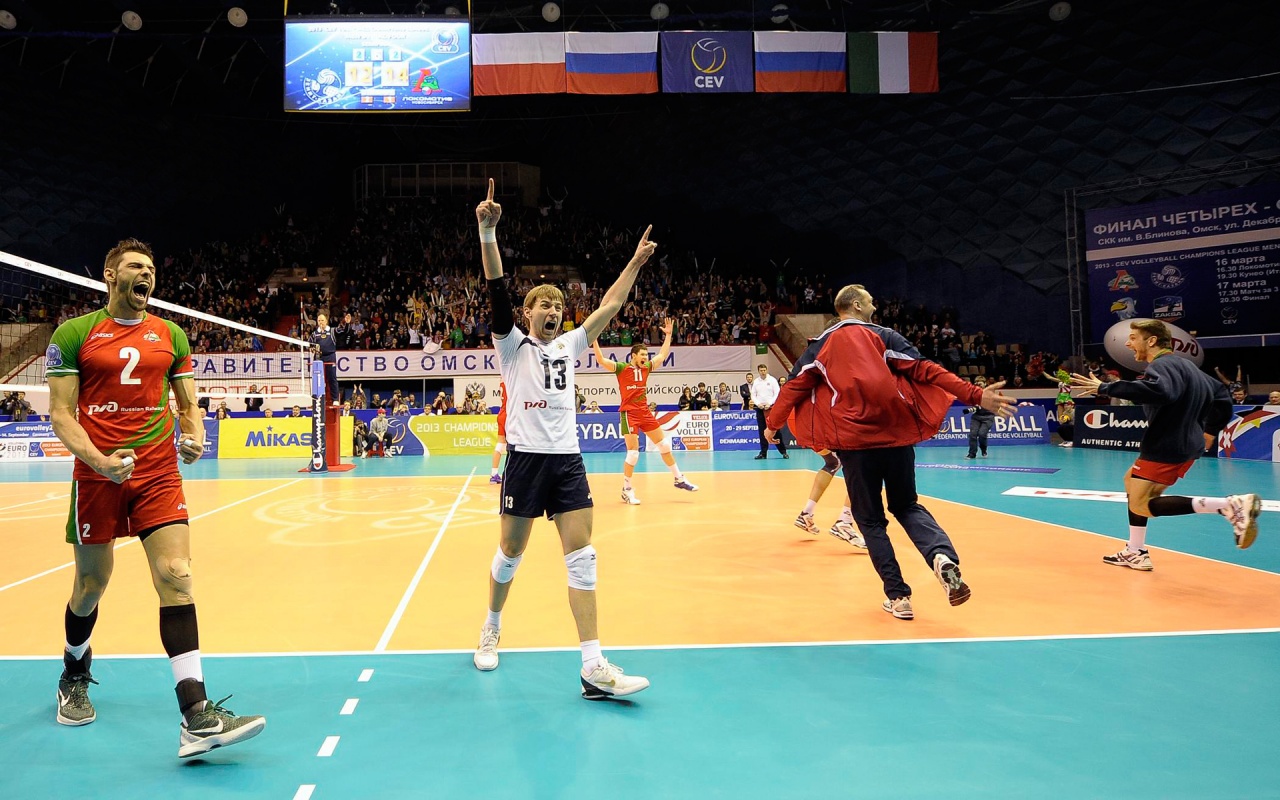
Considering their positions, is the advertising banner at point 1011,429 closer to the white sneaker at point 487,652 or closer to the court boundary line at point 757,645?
the court boundary line at point 757,645

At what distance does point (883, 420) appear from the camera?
15.6ft

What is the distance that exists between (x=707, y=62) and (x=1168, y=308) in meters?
14.5

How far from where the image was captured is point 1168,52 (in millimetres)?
22203

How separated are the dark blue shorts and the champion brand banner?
18439mm

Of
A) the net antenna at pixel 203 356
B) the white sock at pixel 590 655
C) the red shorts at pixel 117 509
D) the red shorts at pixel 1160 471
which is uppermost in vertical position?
the net antenna at pixel 203 356

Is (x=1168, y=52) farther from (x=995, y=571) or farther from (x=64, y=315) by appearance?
(x=64, y=315)

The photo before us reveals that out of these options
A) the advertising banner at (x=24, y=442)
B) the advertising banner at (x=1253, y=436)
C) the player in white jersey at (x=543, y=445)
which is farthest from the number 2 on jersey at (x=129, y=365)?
the advertising banner at (x=24, y=442)

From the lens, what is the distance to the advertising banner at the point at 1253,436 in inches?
591

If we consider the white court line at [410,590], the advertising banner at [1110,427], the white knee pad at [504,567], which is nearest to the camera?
the white knee pad at [504,567]

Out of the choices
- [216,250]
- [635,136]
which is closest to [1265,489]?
[635,136]

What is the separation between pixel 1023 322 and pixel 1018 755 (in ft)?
81.9

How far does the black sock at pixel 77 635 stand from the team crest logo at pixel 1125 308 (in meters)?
24.3

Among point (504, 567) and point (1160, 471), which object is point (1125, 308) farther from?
point (504, 567)

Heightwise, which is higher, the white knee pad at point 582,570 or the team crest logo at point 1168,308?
the team crest logo at point 1168,308
